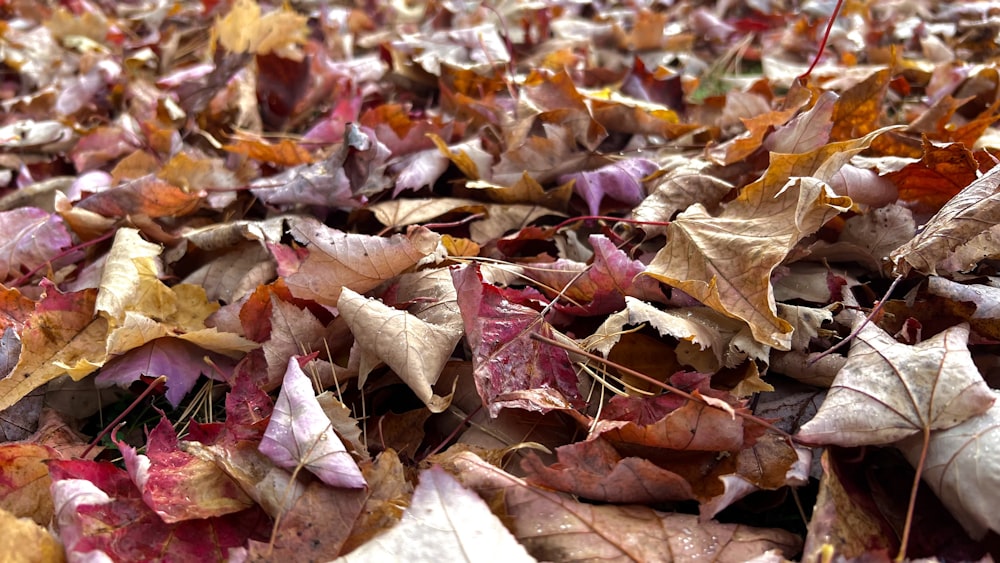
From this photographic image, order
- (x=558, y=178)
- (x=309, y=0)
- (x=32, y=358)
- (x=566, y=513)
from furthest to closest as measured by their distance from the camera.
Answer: (x=309, y=0) < (x=558, y=178) < (x=32, y=358) < (x=566, y=513)

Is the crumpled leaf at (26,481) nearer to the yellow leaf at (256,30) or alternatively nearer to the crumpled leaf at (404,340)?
the crumpled leaf at (404,340)

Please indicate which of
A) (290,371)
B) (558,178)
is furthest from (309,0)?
(290,371)

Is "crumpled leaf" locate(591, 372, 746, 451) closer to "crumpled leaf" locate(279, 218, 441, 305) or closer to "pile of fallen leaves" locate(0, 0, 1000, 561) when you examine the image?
"pile of fallen leaves" locate(0, 0, 1000, 561)

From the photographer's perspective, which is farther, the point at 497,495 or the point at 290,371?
the point at 290,371

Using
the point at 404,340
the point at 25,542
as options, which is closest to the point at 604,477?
the point at 404,340

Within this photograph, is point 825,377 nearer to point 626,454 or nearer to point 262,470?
point 626,454

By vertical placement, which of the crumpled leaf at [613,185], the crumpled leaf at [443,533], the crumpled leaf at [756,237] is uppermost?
the crumpled leaf at [756,237]

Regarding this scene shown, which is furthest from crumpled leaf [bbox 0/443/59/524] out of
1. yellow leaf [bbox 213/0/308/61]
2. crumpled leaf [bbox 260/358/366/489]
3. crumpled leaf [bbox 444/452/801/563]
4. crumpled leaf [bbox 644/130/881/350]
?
yellow leaf [bbox 213/0/308/61]

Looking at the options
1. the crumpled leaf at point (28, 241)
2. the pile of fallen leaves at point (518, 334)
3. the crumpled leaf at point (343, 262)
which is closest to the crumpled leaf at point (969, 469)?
the pile of fallen leaves at point (518, 334)
